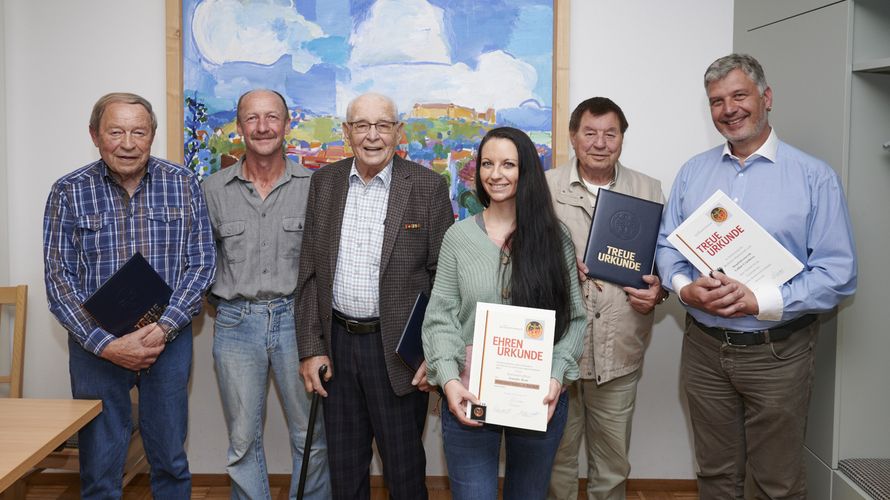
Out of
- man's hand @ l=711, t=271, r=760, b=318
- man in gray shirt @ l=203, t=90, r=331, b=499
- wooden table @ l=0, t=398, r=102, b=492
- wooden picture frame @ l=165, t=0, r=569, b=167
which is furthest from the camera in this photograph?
wooden picture frame @ l=165, t=0, r=569, b=167

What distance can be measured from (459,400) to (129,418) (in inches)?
54.2

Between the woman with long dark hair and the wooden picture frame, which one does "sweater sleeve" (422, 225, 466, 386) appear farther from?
the wooden picture frame

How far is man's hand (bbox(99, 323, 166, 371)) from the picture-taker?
2.17m

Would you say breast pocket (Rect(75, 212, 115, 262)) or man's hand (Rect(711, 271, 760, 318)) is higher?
breast pocket (Rect(75, 212, 115, 262))

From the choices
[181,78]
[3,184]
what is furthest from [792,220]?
[3,184]

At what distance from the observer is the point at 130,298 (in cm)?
→ 217

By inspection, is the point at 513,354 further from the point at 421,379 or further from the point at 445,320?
the point at 421,379

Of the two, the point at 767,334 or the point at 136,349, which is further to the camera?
the point at 136,349

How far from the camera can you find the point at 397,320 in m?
2.18

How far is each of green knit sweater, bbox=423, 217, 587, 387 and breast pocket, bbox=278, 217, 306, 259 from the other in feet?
2.44

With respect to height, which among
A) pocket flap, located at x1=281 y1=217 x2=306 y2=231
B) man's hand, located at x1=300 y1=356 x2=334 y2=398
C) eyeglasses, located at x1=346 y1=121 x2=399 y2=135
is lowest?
man's hand, located at x1=300 y1=356 x2=334 y2=398

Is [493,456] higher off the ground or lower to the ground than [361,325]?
lower

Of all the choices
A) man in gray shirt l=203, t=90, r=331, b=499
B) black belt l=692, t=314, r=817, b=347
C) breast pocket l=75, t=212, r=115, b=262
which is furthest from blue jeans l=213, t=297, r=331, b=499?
black belt l=692, t=314, r=817, b=347

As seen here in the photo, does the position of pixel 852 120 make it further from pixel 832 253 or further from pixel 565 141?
pixel 565 141
